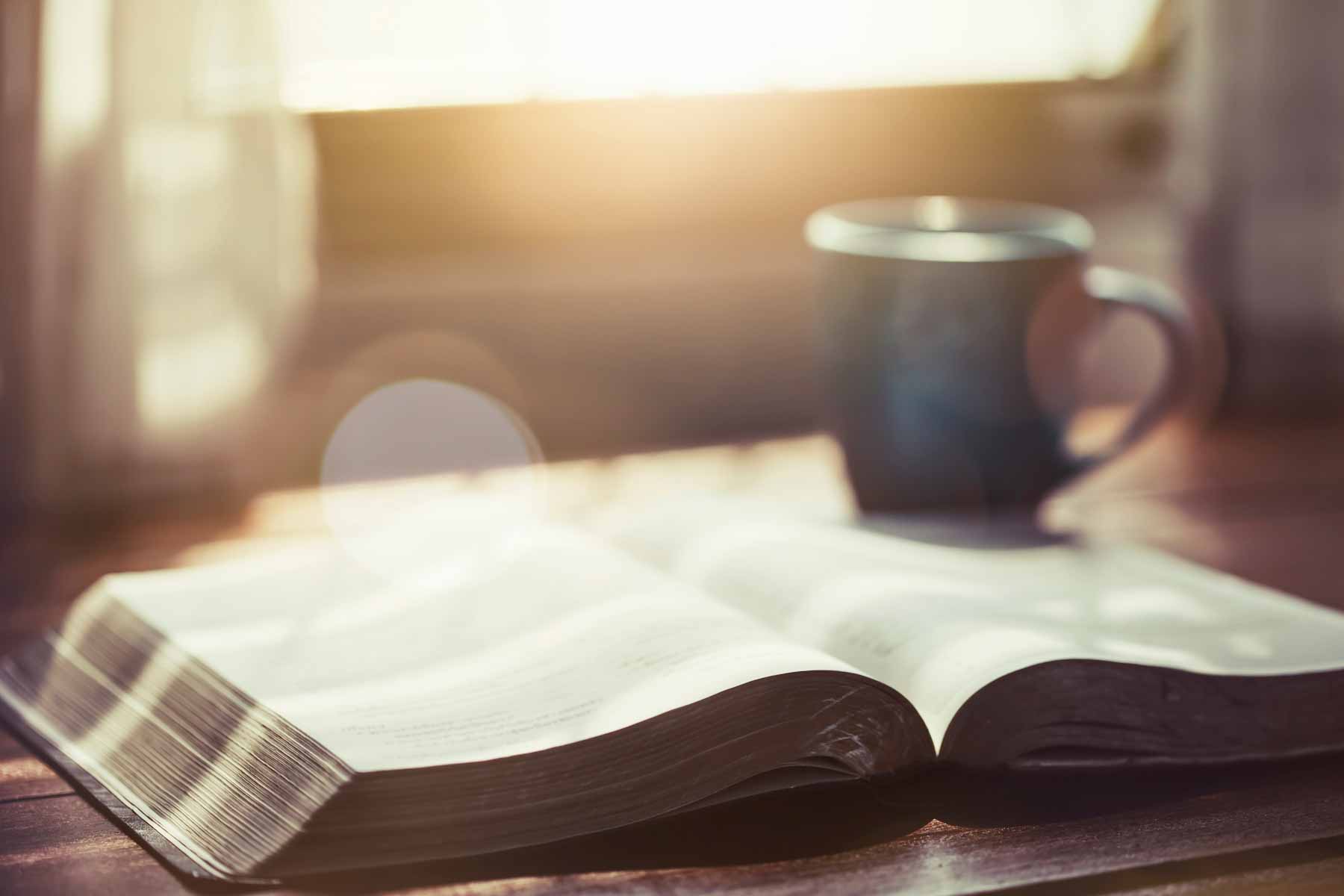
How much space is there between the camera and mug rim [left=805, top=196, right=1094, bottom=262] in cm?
67

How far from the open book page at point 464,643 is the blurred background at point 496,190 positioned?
11.5 inches

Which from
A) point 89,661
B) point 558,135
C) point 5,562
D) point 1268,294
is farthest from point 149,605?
point 1268,294

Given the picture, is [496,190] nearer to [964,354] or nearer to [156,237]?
[156,237]

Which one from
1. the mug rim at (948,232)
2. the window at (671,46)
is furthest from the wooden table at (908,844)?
the window at (671,46)

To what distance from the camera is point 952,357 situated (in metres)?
0.67

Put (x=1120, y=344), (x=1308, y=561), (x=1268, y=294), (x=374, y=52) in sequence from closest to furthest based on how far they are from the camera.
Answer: (x=1308, y=561) < (x=1268, y=294) < (x=374, y=52) < (x=1120, y=344)

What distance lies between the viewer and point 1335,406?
1.06m

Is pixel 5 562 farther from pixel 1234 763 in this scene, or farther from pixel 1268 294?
pixel 1268 294

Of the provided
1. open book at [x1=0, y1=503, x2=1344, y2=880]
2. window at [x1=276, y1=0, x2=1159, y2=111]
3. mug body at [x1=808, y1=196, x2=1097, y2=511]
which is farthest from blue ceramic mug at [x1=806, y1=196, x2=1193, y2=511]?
window at [x1=276, y1=0, x2=1159, y2=111]

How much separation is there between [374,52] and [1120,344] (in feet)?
2.61

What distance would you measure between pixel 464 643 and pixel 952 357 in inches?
12.3

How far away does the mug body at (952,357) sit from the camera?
0.66 m

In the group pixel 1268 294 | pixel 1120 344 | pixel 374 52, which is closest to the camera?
pixel 1268 294

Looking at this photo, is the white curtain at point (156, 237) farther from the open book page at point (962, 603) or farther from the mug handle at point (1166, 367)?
the mug handle at point (1166, 367)
